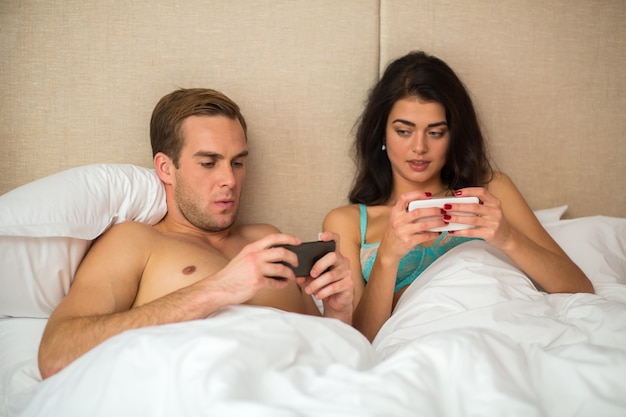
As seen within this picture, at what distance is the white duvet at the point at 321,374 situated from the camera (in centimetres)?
91

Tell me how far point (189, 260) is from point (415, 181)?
867 mm

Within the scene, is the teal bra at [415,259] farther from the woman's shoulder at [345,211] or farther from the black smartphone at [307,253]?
the black smartphone at [307,253]

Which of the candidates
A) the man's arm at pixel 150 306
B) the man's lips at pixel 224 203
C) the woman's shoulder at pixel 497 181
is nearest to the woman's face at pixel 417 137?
the woman's shoulder at pixel 497 181

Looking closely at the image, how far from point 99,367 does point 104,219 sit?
65 centimetres

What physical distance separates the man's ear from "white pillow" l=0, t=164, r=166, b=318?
194mm

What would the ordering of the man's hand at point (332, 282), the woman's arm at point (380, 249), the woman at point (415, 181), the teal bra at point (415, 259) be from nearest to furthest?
the man's hand at point (332, 282)
the woman's arm at point (380, 249)
the woman at point (415, 181)
the teal bra at point (415, 259)

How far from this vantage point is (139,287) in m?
1.48

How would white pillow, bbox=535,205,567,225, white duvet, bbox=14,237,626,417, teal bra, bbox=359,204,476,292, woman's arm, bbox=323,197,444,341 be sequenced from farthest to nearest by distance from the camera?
white pillow, bbox=535,205,567,225
teal bra, bbox=359,204,476,292
woman's arm, bbox=323,197,444,341
white duvet, bbox=14,237,626,417

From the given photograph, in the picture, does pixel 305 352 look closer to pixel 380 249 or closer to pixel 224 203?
pixel 380 249

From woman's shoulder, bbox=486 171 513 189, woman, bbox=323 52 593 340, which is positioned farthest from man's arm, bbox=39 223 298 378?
woman's shoulder, bbox=486 171 513 189

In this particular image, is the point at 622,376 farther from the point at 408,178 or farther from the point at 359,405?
the point at 408,178

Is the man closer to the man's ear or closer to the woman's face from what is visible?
the man's ear

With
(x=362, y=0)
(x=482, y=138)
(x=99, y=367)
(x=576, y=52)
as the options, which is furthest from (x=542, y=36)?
(x=99, y=367)

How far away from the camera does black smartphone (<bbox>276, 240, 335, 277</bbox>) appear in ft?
4.31
